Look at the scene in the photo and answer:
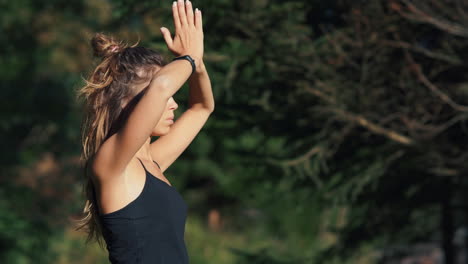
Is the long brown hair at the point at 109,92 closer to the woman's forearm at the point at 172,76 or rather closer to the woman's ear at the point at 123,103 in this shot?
the woman's ear at the point at 123,103

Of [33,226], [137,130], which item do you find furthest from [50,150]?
[137,130]

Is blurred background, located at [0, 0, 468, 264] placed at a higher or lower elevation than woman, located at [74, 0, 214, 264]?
lower

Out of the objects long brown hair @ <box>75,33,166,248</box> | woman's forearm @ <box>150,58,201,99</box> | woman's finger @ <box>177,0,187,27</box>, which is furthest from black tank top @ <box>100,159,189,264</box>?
woman's finger @ <box>177,0,187,27</box>

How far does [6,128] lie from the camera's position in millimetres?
15938

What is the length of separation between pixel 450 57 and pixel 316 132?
135cm

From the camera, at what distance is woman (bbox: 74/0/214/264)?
7.51 feet

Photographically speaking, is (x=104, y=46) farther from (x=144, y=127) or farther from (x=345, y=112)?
(x=345, y=112)

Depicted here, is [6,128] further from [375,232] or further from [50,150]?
[375,232]

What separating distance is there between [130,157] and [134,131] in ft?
0.38

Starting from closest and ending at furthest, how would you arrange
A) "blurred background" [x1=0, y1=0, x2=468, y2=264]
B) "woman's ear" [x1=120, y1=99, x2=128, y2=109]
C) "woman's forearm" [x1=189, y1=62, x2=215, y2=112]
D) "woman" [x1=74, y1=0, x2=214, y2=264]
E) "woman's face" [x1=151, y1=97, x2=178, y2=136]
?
"woman" [x1=74, y1=0, x2=214, y2=264] → "woman's ear" [x1=120, y1=99, x2=128, y2=109] → "woman's face" [x1=151, y1=97, x2=178, y2=136] → "woman's forearm" [x1=189, y1=62, x2=215, y2=112] → "blurred background" [x1=0, y1=0, x2=468, y2=264]

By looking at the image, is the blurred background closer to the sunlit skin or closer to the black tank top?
the sunlit skin

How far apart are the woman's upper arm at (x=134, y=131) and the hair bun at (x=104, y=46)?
0.42 meters

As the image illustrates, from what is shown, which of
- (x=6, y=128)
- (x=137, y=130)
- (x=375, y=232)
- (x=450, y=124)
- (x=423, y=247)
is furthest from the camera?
(x=6, y=128)

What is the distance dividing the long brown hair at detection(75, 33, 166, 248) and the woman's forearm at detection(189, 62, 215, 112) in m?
0.33
